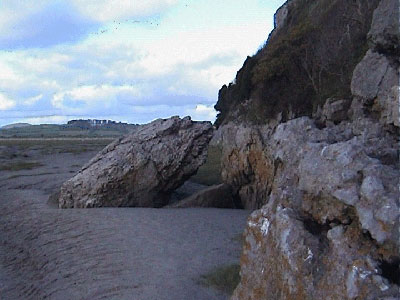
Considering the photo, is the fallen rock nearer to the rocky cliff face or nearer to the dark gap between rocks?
the rocky cliff face

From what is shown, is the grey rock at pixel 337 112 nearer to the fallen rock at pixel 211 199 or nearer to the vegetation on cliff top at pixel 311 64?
the vegetation on cliff top at pixel 311 64

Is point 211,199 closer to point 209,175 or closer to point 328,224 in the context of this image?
point 209,175

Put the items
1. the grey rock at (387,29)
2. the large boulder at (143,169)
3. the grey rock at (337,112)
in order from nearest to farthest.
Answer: the grey rock at (387,29) → the grey rock at (337,112) → the large boulder at (143,169)

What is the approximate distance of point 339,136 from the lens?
7352 mm

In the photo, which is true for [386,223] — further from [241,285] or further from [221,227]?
[221,227]

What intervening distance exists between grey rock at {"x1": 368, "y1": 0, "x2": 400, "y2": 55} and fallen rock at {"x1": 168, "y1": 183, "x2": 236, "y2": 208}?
10614 mm

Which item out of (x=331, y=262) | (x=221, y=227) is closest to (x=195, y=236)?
(x=221, y=227)

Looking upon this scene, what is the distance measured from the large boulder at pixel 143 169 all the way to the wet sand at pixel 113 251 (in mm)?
1019

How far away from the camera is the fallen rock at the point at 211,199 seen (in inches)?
719

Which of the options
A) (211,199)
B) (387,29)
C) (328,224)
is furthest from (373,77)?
(211,199)

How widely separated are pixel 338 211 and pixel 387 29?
13.1 ft

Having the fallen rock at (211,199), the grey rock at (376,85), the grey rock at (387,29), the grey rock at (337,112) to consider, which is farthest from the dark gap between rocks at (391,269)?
the fallen rock at (211,199)

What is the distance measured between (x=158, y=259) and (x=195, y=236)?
2444 millimetres

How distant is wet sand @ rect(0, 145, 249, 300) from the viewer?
959cm
